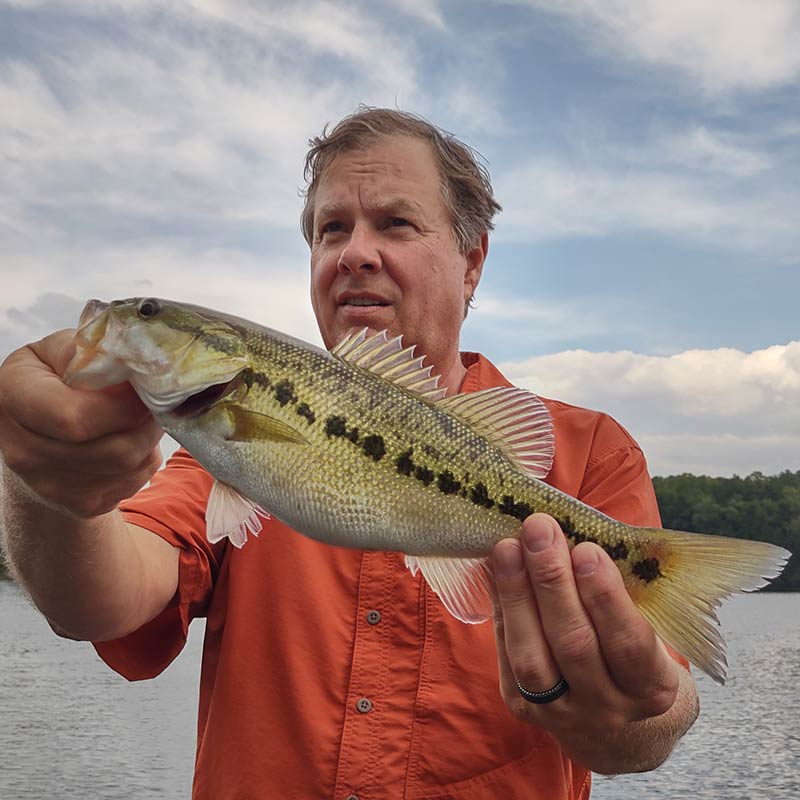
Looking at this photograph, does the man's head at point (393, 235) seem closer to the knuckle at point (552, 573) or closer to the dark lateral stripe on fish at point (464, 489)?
the dark lateral stripe on fish at point (464, 489)

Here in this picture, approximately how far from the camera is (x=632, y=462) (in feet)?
14.5

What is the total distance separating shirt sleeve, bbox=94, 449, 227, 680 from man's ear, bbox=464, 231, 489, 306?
2.06 metres

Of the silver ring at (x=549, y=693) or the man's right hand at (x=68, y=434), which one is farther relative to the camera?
the silver ring at (x=549, y=693)

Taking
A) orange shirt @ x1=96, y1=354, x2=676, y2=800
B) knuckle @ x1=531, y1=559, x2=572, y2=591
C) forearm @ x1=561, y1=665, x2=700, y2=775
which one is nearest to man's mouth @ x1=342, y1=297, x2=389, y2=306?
orange shirt @ x1=96, y1=354, x2=676, y2=800

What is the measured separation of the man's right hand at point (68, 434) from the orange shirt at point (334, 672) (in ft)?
3.27

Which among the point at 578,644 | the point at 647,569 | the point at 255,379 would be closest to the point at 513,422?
the point at 647,569

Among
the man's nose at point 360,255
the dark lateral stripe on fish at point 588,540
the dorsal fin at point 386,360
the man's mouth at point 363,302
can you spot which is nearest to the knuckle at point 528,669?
the dark lateral stripe on fish at point 588,540

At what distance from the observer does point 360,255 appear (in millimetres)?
4480

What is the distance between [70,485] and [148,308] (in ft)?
2.09

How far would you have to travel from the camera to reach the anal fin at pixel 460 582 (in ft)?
10.2

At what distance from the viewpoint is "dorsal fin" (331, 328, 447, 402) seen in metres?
3.17

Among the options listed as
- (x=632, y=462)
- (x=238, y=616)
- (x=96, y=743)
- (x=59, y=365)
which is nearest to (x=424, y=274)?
(x=632, y=462)

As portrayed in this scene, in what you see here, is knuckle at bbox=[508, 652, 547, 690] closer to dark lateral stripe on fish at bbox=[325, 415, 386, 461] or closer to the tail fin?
the tail fin

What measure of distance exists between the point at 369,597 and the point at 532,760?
0.98 metres
